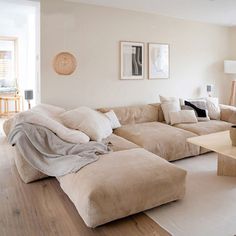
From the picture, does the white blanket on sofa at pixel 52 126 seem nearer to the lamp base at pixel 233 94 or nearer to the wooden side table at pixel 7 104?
the lamp base at pixel 233 94

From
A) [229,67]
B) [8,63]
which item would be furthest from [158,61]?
[8,63]

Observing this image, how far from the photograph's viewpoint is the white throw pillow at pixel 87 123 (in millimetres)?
3168

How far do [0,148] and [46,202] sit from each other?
2200 mm

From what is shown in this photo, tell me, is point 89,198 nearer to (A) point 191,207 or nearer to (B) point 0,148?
(A) point 191,207

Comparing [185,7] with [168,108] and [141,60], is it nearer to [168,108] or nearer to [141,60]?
[141,60]

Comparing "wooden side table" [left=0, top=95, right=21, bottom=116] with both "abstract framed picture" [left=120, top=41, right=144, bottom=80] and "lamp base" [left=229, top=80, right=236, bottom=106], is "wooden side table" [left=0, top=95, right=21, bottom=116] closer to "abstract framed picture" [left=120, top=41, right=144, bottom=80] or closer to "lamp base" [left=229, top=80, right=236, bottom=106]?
"abstract framed picture" [left=120, top=41, right=144, bottom=80]

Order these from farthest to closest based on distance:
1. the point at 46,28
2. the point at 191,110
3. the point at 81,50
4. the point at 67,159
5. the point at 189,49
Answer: the point at 189,49, the point at 191,110, the point at 81,50, the point at 46,28, the point at 67,159

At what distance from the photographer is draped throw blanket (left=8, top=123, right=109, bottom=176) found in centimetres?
269

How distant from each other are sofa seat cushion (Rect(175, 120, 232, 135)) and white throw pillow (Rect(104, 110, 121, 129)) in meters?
1.08

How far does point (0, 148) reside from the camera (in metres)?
4.30

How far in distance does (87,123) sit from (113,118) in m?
0.86

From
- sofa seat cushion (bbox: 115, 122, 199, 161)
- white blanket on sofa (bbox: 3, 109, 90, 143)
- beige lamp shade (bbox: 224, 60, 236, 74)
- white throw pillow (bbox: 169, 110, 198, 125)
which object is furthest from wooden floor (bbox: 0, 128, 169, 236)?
beige lamp shade (bbox: 224, 60, 236, 74)

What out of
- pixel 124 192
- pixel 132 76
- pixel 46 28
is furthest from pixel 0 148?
pixel 124 192

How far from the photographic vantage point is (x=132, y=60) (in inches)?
184
